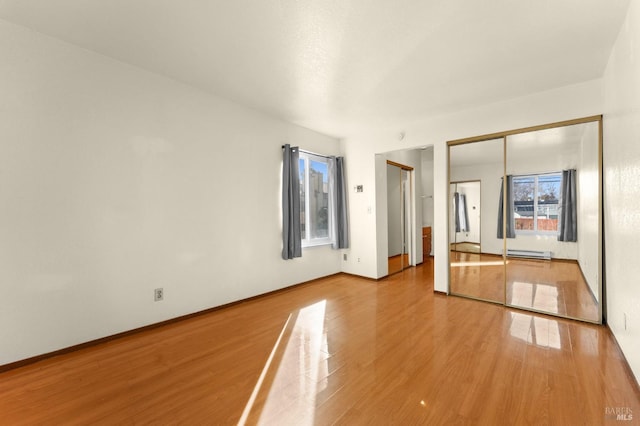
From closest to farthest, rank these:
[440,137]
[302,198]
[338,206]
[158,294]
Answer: [158,294], [440,137], [302,198], [338,206]

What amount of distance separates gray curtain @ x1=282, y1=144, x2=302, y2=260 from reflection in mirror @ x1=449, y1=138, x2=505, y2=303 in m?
2.29

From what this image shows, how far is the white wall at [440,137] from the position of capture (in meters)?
3.06

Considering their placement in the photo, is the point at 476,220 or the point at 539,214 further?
the point at 476,220

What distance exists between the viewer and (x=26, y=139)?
2199 mm

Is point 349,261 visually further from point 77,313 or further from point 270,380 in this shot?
point 77,313

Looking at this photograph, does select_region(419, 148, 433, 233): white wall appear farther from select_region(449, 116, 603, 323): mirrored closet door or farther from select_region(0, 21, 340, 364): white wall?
select_region(0, 21, 340, 364): white wall

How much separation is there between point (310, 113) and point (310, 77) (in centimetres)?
105

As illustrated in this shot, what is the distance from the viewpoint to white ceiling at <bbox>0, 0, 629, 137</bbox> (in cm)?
195

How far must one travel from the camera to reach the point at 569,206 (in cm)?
315

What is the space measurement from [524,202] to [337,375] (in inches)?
123

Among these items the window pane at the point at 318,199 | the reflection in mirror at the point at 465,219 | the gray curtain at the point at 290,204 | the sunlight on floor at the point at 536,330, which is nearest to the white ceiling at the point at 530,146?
the reflection in mirror at the point at 465,219

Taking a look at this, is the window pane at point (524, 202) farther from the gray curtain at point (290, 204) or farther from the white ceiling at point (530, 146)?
the gray curtain at point (290, 204)

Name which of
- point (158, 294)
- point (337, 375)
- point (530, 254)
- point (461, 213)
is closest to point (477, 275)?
point (530, 254)

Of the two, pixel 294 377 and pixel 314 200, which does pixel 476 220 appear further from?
pixel 294 377
